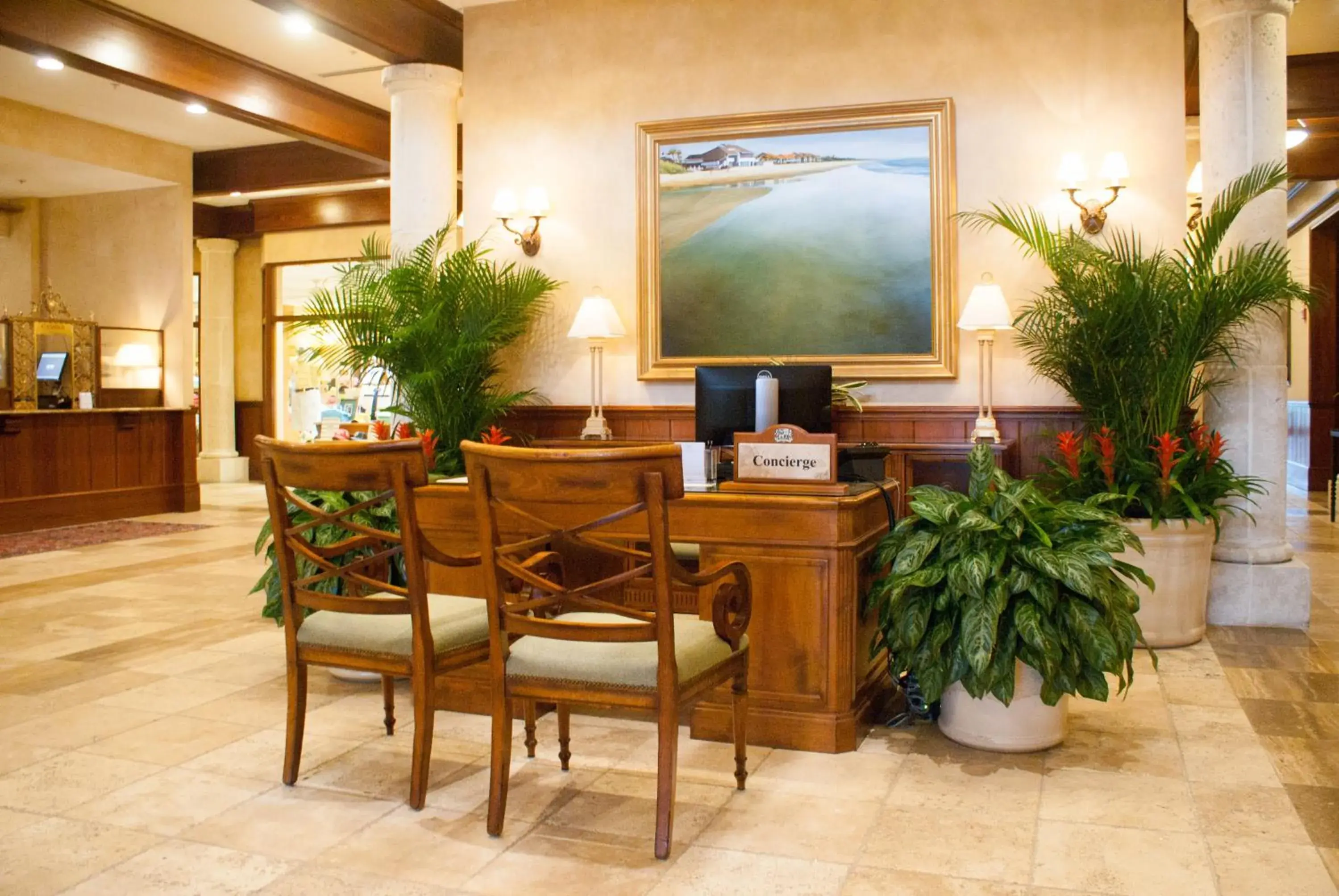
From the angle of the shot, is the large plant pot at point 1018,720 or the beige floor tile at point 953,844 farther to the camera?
the large plant pot at point 1018,720

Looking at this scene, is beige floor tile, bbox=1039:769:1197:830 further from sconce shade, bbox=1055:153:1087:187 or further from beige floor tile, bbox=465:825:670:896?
sconce shade, bbox=1055:153:1087:187

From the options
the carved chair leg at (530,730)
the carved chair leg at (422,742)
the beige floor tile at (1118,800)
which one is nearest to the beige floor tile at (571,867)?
the carved chair leg at (422,742)

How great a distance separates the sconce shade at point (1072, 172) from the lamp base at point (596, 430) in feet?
9.10

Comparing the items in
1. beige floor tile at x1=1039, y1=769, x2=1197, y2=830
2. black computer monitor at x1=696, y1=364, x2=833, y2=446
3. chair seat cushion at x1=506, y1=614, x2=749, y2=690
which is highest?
black computer monitor at x1=696, y1=364, x2=833, y2=446

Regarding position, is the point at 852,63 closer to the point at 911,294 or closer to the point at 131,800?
the point at 911,294

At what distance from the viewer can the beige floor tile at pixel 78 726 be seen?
11.9 ft

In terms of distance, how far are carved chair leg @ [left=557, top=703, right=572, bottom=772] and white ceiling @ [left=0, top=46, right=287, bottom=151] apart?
285 inches

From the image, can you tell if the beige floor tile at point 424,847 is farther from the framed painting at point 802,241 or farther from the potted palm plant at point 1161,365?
the framed painting at point 802,241

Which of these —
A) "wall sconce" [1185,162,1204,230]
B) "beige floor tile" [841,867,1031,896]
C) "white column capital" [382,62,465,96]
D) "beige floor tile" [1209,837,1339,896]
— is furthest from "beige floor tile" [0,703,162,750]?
"wall sconce" [1185,162,1204,230]

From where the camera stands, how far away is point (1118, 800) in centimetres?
305

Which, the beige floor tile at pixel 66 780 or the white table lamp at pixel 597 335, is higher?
the white table lamp at pixel 597 335

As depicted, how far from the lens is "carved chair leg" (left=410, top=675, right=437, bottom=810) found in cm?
297

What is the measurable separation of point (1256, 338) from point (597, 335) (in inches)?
130

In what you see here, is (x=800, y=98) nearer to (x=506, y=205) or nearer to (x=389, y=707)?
(x=506, y=205)
